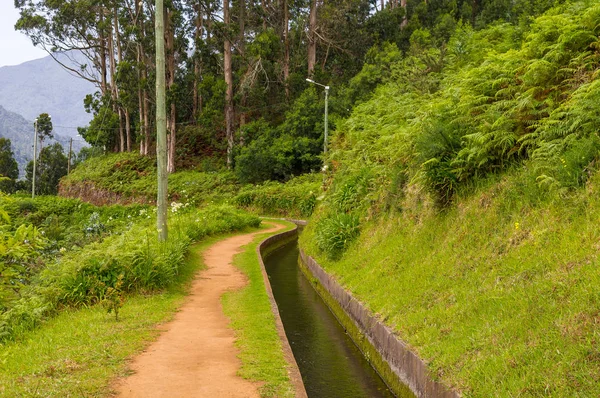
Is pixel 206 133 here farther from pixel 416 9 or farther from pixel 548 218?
pixel 548 218

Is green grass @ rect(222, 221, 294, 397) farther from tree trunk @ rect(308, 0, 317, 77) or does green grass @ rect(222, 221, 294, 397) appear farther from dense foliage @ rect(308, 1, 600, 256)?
tree trunk @ rect(308, 0, 317, 77)

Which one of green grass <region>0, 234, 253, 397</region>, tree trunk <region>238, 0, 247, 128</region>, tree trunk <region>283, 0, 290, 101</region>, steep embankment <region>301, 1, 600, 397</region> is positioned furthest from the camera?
tree trunk <region>283, 0, 290, 101</region>

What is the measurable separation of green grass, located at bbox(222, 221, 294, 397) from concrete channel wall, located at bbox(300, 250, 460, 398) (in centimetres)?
152

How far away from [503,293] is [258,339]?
11.9ft

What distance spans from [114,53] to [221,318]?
174ft

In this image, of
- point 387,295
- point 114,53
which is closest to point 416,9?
point 114,53

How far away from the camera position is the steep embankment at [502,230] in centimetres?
494

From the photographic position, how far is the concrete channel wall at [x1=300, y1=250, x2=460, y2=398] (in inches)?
242

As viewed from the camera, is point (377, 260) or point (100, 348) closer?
point (100, 348)

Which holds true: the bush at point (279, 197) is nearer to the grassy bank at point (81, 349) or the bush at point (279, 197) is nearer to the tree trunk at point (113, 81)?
the tree trunk at point (113, 81)

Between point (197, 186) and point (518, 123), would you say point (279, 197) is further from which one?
point (518, 123)

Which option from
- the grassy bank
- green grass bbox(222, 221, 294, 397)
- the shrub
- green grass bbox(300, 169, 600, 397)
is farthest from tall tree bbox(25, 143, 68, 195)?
green grass bbox(300, 169, 600, 397)

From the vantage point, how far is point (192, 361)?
6805mm

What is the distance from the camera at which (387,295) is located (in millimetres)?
9008
